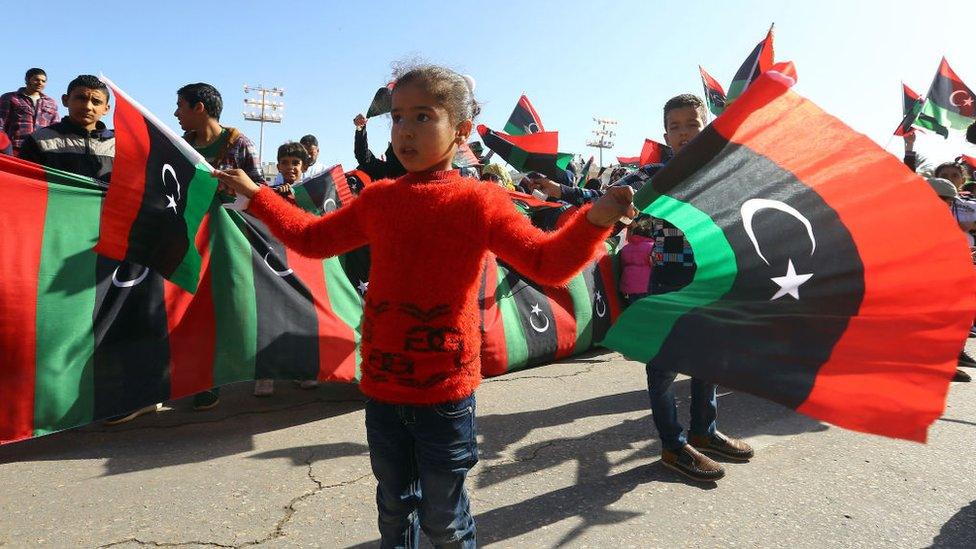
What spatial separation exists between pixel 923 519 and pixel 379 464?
93.5 inches

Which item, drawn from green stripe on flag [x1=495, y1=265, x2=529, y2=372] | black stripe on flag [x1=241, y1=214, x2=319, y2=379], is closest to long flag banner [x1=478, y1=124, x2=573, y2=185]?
green stripe on flag [x1=495, y1=265, x2=529, y2=372]

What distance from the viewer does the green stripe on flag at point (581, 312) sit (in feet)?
18.1

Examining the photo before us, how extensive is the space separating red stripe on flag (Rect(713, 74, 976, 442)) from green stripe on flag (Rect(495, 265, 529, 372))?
2.98 meters

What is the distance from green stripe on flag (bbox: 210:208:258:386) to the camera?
11.4ft

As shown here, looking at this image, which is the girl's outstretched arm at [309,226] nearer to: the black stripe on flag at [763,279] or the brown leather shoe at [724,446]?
the black stripe on flag at [763,279]

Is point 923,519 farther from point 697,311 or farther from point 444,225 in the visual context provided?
point 444,225

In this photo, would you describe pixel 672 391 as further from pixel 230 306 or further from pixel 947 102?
pixel 947 102

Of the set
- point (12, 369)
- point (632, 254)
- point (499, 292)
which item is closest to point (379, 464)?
point (12, 369)

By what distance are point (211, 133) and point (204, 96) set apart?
25 cm

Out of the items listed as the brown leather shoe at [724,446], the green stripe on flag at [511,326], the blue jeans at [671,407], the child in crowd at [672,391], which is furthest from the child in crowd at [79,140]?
the brown leather shoe at [724,446]

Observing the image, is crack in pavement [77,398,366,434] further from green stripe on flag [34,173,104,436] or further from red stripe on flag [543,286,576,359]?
red stripe on flag [543,286,576,359]

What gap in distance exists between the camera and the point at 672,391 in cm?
298

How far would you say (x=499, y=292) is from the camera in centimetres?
490

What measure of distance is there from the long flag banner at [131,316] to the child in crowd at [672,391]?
1882 mm
